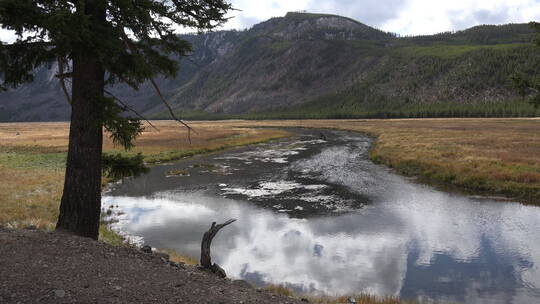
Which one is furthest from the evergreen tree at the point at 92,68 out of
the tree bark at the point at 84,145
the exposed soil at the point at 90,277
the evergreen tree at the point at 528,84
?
the evergreen tree at the point at 528,84

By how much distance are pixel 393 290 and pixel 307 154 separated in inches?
1537

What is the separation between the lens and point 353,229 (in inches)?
732

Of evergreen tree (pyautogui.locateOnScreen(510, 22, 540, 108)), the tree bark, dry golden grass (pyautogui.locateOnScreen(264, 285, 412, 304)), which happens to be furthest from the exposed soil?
evergreen tree (pyautogui.locateOnScreen(510, 22, 540, 108))

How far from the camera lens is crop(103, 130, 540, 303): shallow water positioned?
12727 mm

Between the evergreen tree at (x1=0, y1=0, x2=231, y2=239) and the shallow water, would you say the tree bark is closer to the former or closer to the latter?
the evergreen tree at (x1=0, y1=0, x2=231, y2=239)

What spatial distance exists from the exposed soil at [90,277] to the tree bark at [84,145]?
2.20 ft

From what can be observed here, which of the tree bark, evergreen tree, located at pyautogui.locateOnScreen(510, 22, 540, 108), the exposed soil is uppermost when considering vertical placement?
evergreen tree, located at pyautogui.locateOnScreen(510, 22, 540, 108)

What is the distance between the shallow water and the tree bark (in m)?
5.75

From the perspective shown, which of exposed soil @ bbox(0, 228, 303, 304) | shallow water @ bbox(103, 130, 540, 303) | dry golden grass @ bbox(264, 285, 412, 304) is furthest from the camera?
shallow water @ bbox(103, 130, 540, 303)

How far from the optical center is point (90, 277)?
7371mm

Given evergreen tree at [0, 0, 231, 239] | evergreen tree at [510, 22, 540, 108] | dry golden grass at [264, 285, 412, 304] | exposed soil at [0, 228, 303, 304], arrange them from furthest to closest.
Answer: evergreen tree at [510, 22, 540, 108], dry golden grass at [264, 285, 412, 304], evergreen tree at [0, 0, 231, 239], exposed soil at [0, 228, 303, 304]

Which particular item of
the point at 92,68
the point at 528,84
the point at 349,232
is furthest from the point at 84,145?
the point at 528,84

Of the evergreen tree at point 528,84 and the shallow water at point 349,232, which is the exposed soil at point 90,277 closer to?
the shallow water at point 349,232

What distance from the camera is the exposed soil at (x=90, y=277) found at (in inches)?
261
